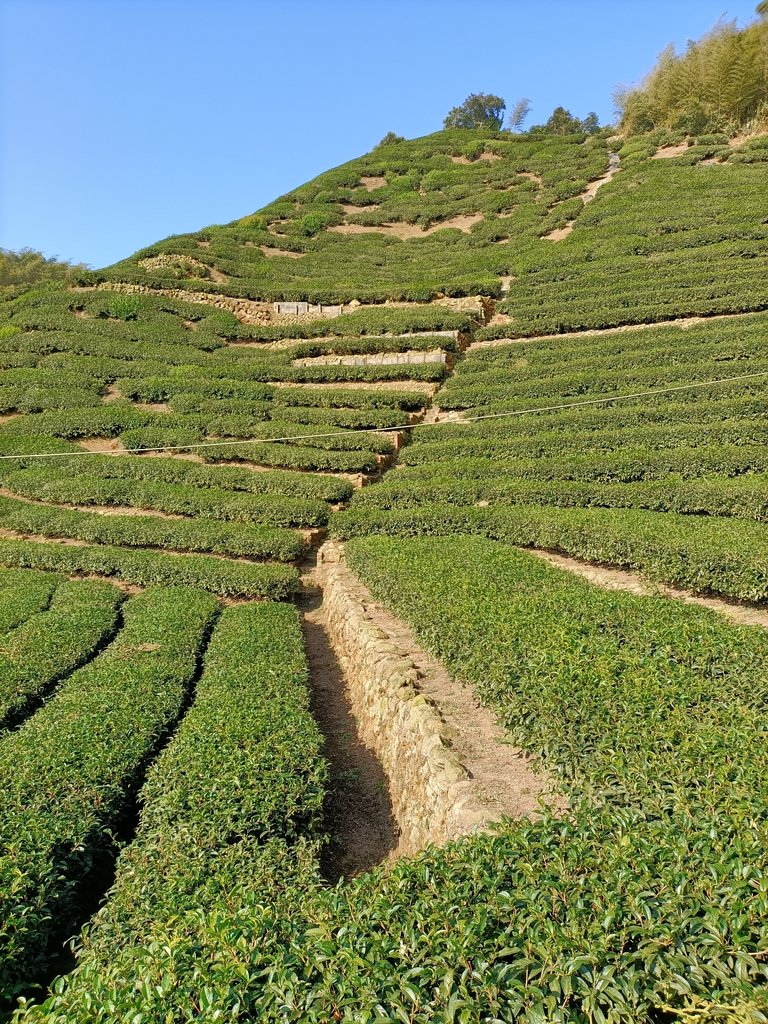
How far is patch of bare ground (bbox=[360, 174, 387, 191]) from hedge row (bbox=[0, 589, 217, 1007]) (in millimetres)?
51342

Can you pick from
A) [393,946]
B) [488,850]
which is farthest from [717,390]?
[393,946]

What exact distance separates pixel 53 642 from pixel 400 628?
5.89m

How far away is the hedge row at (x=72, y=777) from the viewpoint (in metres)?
5.31

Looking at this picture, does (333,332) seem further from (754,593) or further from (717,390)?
(754,593)

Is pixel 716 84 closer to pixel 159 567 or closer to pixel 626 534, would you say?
pixel 626 534

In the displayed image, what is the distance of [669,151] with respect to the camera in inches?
1613

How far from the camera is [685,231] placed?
2812cm

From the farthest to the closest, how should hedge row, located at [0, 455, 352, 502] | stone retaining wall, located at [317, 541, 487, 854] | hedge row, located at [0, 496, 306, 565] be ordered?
hedge row, located at [0, 455, 352, 502] < hedge row, located at [0, 496, 306, 565] < stone retaining wall, located at [317, 541, 487, 854]

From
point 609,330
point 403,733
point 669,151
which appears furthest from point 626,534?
point 669,151

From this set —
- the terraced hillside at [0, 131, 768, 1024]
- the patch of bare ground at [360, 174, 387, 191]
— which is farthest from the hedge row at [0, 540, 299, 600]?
the patch of bare ground at [360, 174, 387, 191]

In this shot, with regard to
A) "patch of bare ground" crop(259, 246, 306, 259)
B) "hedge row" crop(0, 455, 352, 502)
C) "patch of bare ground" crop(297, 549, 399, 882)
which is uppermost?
"patch of bare ground" crop(259, 246, 306, 259)

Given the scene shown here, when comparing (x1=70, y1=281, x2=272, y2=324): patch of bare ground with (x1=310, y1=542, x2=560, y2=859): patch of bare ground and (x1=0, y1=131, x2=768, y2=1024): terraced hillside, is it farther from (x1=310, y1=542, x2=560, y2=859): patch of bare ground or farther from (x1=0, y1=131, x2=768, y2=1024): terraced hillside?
(x1=310, y1=542, x2=560, y2=859): patch of bare ground

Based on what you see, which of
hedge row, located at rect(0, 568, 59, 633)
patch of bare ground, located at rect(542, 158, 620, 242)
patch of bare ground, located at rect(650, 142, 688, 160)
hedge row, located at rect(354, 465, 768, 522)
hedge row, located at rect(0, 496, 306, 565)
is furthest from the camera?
patch of bare ground, located at rect(650, 142, 688, 160)

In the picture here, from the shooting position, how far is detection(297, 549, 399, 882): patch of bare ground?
296 inches
